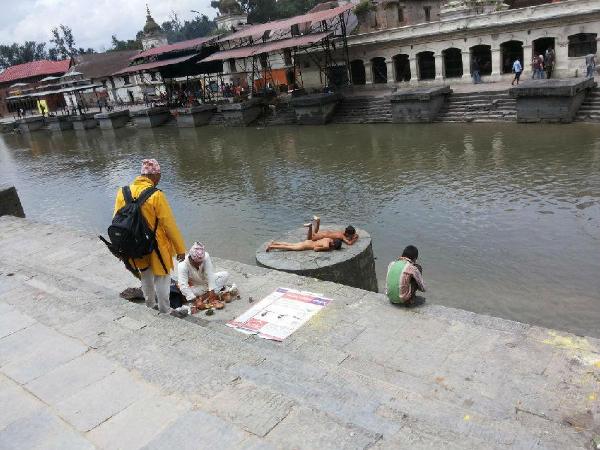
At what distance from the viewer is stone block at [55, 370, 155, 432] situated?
3439 millimetres

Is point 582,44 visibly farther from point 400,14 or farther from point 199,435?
point 199,435

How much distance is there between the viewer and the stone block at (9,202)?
40.3ft

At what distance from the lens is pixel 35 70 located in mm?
63312

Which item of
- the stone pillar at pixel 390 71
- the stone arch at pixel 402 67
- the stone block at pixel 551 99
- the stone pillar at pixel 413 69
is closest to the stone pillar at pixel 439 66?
the stone pillar at pixel 413 69

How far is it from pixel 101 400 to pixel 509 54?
25.9 m

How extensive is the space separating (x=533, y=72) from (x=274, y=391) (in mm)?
23458

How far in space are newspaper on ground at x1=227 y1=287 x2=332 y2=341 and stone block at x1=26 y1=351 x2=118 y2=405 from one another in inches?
82.8

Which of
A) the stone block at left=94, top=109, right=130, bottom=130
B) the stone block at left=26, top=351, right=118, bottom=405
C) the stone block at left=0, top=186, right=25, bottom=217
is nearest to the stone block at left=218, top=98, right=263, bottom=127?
the stone block at left=94, top=109, right=130, bottom=130

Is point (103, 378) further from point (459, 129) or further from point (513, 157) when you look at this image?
point (459, 129)

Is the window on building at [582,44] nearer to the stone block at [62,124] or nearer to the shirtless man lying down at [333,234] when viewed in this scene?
the shirtless man lying down at [333,234]

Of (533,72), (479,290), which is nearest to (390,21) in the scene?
(533,72)

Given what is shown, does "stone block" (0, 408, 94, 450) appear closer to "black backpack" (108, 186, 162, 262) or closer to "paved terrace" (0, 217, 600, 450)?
"paved terrace" (0, 217, 600, 450)

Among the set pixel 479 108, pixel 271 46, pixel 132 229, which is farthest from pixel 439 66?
pixel 132 229

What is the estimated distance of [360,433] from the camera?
309cm
